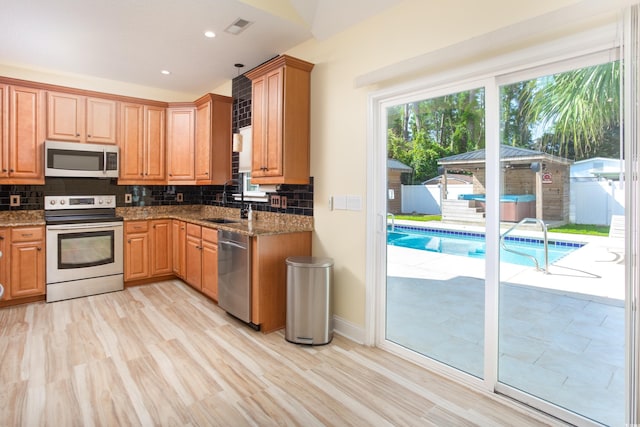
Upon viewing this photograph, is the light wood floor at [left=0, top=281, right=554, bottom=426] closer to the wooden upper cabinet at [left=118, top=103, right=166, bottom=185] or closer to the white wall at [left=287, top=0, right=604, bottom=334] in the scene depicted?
the white wall at [left=287, top=0, right=604, bottom=334]

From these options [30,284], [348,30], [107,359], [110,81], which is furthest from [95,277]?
[348,30]

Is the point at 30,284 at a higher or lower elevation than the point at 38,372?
higher

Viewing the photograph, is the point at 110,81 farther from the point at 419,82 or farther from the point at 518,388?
the point at 518,388

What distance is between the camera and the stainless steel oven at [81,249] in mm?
Result: 3992

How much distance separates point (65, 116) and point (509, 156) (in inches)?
185

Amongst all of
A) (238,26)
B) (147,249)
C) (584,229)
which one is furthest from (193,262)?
(584,229)

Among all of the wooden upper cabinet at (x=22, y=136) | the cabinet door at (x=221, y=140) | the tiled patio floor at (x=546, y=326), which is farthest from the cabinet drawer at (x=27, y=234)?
the tiled patio floor at (x=546, y=326)

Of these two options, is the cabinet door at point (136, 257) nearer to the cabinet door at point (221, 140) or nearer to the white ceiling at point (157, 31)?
the cabinet door at point (221, 140)

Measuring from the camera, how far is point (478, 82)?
7.47 feet

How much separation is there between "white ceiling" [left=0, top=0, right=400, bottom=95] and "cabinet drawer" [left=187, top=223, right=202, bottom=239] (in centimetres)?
185

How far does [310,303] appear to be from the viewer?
2918 mm

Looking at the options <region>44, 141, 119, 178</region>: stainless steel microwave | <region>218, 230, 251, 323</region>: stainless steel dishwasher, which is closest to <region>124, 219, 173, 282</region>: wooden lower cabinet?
<region>44, 141, 119, 178</region>: stainless steel microwave

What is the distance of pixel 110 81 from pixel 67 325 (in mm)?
3102

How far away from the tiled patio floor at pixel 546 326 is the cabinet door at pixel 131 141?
3.81 m
